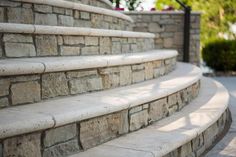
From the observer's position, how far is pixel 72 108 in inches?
78.4

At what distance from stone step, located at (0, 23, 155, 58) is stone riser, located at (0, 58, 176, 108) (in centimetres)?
35

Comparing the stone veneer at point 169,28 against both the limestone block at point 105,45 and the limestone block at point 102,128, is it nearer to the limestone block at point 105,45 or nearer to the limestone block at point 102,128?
the limestone block at point 105,45

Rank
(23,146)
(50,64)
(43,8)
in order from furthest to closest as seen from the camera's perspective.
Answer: (43,8) < (50,64) < (23,146)

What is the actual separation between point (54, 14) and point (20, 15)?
0.48 metres

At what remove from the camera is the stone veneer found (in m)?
7.54

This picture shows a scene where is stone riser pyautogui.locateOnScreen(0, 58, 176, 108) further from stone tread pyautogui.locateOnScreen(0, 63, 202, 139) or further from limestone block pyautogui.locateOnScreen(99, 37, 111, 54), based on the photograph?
limestone block pyautogui.locateOnScreen(99, 37, 111, 54)

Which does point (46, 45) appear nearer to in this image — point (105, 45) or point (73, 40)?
point (73, 40)

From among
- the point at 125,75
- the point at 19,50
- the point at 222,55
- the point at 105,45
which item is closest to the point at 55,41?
the point at 19,50

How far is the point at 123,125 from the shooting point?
7.68 ft

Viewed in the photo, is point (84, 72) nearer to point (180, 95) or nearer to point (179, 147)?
point (179, 147)

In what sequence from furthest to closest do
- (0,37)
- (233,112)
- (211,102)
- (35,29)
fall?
(233,112), (211,102), (35,29), (0,37)

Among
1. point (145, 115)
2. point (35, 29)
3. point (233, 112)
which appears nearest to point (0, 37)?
point (35, 29)

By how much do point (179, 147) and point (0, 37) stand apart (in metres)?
1.41

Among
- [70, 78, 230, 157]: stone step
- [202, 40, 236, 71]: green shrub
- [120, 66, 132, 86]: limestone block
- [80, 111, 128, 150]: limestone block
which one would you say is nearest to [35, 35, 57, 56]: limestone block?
[120, 66, 132, 86]: limestone block
